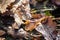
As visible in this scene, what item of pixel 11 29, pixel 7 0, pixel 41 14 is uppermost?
pixel 7 0

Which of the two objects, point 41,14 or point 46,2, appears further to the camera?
point 46,2

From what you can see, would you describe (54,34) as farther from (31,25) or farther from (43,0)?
(43,0)

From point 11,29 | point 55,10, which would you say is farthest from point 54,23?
point 11,29

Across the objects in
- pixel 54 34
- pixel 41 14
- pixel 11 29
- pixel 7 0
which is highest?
pixel 7 0

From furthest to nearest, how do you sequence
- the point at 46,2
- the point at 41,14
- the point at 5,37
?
the point at 46,2
the point at 41,14
the point at 5,37

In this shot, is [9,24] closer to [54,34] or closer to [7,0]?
[7,0]

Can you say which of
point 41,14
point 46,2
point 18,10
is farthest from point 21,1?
point 46,2

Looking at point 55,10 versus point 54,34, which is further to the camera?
point 55,10

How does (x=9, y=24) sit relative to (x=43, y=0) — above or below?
below

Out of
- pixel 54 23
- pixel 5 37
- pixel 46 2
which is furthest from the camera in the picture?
pixel 46 2

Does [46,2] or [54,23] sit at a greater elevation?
[46,2]
